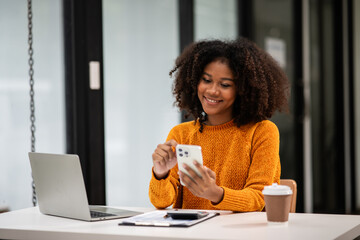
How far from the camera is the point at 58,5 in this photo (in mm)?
2703

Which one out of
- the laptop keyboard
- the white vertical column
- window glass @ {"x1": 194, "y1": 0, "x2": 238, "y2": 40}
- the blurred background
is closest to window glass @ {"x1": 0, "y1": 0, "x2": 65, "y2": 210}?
the blurred background

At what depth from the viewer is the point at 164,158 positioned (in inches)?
→ 77.1

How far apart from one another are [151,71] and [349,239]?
1948 mm

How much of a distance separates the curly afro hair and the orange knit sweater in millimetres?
67

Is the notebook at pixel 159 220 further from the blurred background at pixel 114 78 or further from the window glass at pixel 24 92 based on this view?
the window glass at pixel 24 92

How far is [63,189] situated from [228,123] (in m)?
0.73

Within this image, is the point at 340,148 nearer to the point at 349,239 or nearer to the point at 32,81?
the point at 32,81

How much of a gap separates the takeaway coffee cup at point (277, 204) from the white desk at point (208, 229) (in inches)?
1.1

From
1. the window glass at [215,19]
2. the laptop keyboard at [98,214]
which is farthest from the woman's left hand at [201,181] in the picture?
the window glass at [215,19]

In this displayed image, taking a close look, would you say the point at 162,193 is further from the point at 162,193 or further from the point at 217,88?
the point at 217,88

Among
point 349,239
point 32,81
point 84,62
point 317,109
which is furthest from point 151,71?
point 317,109

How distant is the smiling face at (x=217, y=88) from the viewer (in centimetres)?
216

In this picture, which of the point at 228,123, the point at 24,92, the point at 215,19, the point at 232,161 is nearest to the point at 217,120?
the point at 228,123

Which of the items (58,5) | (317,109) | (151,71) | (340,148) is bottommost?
(340,148)
